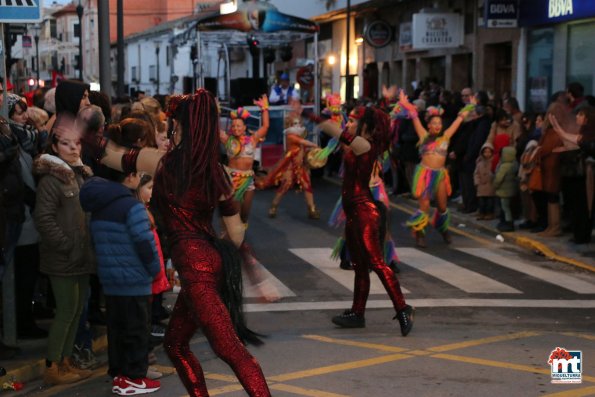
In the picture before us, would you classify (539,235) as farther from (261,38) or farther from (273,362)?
(261,38)

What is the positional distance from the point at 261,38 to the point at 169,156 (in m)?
Answer: 22.4

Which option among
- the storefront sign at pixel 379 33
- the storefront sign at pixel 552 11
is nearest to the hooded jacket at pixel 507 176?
the storefront sign at pixel 552 11

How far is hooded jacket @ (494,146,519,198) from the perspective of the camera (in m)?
15.3

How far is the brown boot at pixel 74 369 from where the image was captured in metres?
7.33

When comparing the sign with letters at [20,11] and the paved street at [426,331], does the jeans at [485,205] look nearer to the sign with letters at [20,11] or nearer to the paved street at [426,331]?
the paved street at [426,331]

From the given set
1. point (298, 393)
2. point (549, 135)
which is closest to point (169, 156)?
point (298, 393)

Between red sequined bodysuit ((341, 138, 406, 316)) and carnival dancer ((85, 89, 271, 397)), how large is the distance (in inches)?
119

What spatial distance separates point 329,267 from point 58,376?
17.2 ft

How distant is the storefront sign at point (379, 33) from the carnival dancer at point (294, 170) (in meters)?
15.7

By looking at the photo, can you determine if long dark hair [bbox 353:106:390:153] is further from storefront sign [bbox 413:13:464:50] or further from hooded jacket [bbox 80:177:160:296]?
storefront sign [bbox 413:13:464:50]

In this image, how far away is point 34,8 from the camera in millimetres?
8188

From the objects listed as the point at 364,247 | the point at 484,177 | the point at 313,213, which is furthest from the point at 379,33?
the point at 364,247

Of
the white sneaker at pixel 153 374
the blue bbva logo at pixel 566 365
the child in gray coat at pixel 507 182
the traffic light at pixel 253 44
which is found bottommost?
the white sneaker at pixel 153 374

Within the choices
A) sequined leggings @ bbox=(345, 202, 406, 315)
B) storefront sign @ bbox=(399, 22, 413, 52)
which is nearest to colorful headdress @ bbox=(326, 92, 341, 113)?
sequined leggings @ bbox=(345, 202, 406, 315)
